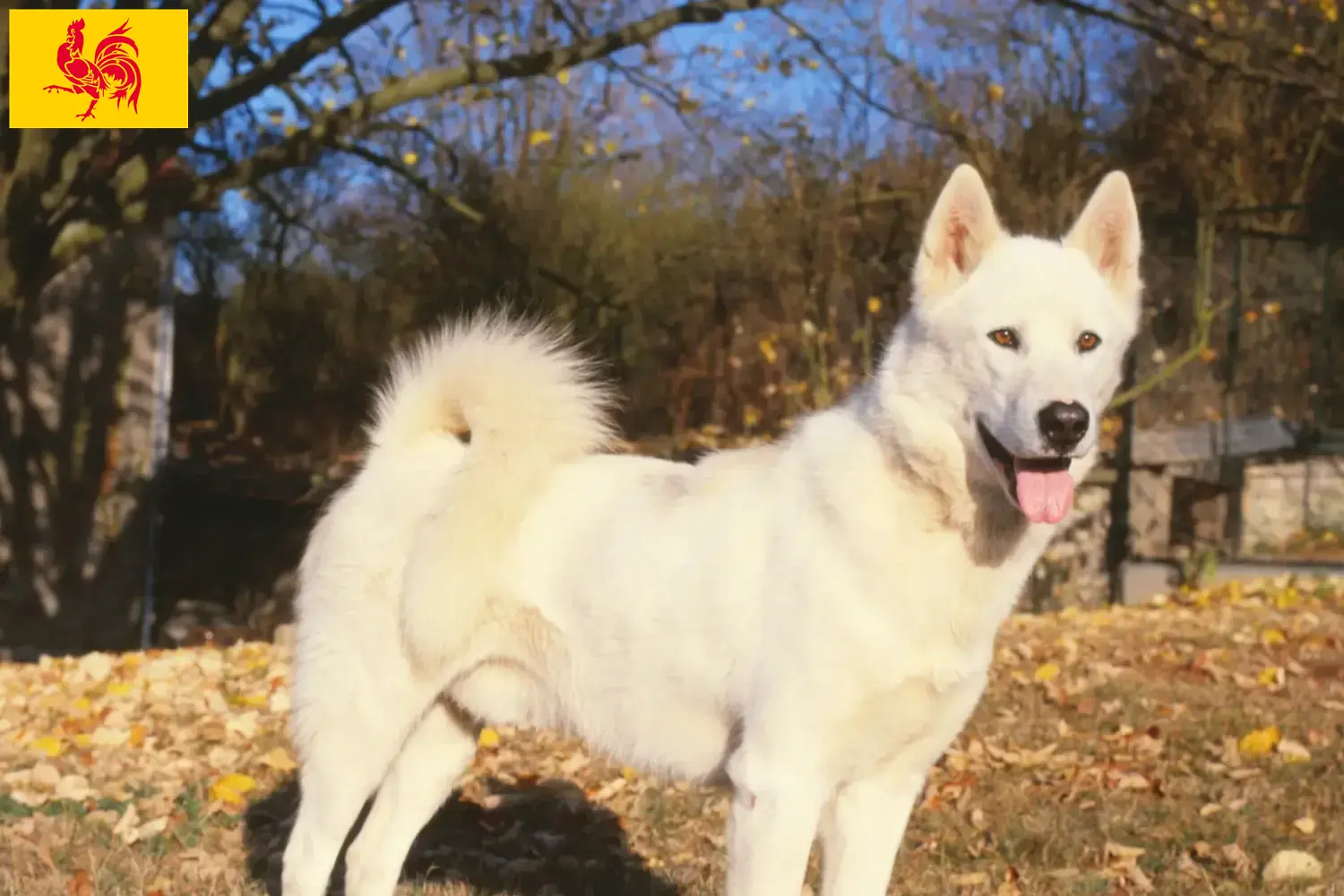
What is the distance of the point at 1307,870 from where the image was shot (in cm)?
377

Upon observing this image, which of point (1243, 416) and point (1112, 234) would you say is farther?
point (1243, 416)

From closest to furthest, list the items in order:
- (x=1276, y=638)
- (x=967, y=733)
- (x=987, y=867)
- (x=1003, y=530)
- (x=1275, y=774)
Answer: (x=1003, y=530)
(x=987, y=867)
(x=1275, y=774)
(x=967, y=733)
(x=1276, y=638)

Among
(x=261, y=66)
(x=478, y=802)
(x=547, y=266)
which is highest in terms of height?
(x=261, y=66)

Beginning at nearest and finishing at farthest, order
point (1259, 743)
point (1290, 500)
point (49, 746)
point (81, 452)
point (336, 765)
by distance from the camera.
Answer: point (336, 765) → point (1259, 743) → point (49, 746) → point (1290, 500) → point (81, 452)

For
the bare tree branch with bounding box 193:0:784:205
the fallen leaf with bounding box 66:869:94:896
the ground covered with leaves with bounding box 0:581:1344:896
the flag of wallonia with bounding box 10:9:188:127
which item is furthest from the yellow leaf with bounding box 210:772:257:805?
the bare tree branch with bounding box 193:0:784:205

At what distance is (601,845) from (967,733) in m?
1.70

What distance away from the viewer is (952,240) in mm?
3008

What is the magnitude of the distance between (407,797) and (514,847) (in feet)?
2.88

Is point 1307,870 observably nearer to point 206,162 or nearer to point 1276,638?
point 1276,638

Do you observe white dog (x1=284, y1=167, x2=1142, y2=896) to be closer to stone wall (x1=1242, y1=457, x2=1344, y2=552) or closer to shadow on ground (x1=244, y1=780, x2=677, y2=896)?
shadow on ground (x1=244, y1=780, x2=677, y2=896)

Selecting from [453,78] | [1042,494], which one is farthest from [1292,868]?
[453,78]

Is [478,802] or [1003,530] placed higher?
[1003,530]

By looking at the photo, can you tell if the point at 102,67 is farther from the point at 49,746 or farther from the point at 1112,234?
the point at 1112,234

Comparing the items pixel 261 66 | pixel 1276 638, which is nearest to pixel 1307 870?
pixel 1276 638
